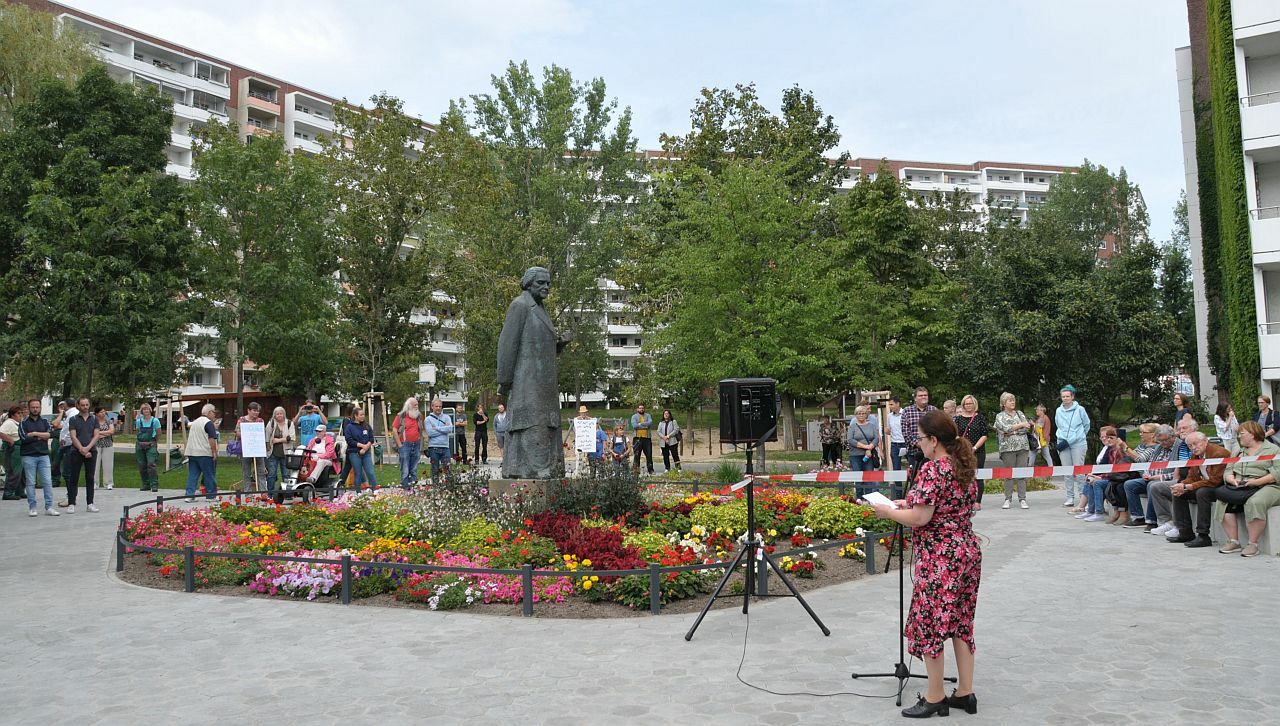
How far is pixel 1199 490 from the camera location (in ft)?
35.1

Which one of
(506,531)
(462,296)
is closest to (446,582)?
(506,531)

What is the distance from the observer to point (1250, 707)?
5141 millimetres

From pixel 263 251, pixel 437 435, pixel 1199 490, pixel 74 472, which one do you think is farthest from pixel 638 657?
pixel 263 251

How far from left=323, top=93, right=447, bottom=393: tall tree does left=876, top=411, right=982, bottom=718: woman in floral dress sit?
39.1m

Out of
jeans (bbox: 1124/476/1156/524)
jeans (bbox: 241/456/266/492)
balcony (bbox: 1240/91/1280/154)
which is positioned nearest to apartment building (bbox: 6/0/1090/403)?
balcony (bbox: 1240/91/1280/154)

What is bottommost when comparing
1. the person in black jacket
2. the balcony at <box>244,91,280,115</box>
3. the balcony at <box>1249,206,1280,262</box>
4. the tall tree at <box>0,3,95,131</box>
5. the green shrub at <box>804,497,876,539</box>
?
the green shrub at <box>804,497,876,539</box>

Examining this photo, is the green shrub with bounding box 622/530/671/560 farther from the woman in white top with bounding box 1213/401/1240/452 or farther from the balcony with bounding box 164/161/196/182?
the balcony with bounding box 164/161/196/182

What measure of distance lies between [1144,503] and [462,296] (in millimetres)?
35337

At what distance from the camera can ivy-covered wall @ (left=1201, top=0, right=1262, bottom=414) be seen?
1046 inches

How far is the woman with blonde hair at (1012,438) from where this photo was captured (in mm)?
15141

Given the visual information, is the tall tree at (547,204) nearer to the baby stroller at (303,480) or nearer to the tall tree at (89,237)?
the tall tree at (89,237)

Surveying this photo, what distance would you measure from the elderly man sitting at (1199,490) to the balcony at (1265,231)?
19.2 metres

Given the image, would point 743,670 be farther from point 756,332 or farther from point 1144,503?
point 756,332

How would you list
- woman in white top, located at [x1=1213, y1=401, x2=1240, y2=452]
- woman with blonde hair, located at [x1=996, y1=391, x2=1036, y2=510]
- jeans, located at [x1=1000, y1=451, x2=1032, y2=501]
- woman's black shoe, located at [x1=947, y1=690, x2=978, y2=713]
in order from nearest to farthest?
woman's black shoe, located at [x1=947, y1=690, x2=978, y2=713], woman with blonde hair, located at [x1=996, y1=391, x2=1036, y2=510], jeans, located at [x1=1000, y1=451, x2=1032, y2=501], woman in white top, located at [x1=1213, y1=401, x2=1240, y2=452]
